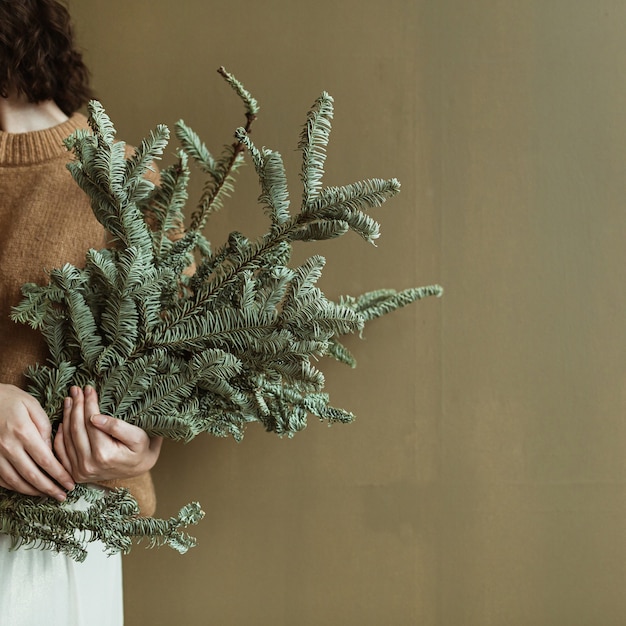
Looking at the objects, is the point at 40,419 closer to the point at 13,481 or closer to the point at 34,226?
the point at 13,481

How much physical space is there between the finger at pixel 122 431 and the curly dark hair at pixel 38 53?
489 millimetres

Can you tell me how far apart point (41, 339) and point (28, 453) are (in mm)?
179

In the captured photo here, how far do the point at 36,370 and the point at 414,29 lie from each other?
2.80 feet

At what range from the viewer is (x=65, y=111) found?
3.27 ft

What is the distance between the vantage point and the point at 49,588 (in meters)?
0.85

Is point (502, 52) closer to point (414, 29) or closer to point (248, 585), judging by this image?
point (414, 29)

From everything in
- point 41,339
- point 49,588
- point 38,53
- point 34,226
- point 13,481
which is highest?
point 38,53

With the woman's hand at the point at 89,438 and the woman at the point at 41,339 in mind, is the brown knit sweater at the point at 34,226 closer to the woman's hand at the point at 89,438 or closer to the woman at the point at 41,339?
the woman at the point at 41,339

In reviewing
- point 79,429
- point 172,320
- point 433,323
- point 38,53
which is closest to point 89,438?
point 79,429

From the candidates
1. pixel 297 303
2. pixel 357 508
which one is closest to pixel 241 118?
pixel 297 303

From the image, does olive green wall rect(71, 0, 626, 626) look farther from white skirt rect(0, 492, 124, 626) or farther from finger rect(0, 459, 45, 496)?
finger rect(0, 459, 45, 496)

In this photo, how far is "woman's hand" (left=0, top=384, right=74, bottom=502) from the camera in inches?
29.3

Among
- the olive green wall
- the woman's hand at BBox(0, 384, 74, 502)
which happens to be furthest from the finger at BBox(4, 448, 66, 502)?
the olive green wall

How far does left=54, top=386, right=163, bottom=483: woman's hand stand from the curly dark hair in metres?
0.45
